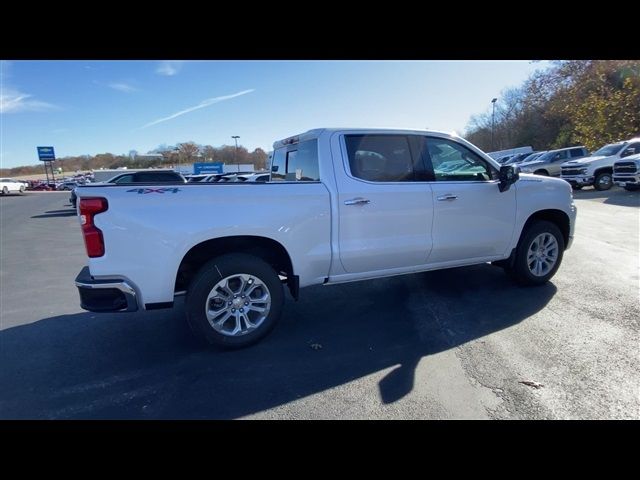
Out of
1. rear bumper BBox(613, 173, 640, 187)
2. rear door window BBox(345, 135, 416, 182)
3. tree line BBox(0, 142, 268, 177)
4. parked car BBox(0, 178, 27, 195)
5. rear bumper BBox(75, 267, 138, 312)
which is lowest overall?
rear bumper BBox(75, 267, 138, 312)

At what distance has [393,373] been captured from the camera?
292 centimetres

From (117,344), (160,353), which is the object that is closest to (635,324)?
(160,353)

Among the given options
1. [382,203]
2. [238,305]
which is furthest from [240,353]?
[382,203]

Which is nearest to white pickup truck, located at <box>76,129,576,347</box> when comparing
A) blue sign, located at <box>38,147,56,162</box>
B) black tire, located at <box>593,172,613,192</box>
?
black tire, located at <box>593,172,613,192</box>

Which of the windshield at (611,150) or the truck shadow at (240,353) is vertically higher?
the windshield at (611,150)

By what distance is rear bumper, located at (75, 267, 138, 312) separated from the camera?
2.91 m

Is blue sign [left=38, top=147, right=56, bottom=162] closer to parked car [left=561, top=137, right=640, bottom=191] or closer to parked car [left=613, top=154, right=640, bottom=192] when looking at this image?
parked car [left=561, top=137, right=640, bottom=191]

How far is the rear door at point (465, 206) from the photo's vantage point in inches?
157

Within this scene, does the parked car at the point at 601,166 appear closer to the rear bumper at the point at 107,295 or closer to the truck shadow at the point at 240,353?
the truck shadow at the point at 240,353

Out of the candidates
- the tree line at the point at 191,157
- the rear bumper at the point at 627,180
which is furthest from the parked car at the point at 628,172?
the tree line at the point at 191,157

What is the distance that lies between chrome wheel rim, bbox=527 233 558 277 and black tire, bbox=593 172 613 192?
16.0m

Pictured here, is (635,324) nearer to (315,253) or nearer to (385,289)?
(385,289)

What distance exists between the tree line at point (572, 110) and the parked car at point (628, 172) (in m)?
11.9

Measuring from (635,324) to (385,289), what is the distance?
8.86ft
